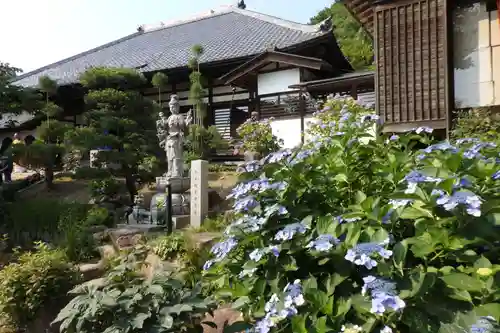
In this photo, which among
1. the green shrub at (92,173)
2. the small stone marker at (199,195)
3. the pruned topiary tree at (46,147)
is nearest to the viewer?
the small stone marker at (199,195)

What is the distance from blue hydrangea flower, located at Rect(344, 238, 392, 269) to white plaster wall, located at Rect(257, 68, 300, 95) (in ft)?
43.2

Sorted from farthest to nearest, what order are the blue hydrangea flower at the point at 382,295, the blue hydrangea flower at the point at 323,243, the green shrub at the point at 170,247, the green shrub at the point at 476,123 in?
the green shrub at the point at 476,123 → the green shrub at the point at 170,247 → the blue hydrangea flower at the point at 323,243 → the blue hydrangea flower at the point at 382,295

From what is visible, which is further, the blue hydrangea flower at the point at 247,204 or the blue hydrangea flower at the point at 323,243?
the blue hydrangea flower at the point at 247,204

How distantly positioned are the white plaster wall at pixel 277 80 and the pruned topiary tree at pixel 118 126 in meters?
5.13

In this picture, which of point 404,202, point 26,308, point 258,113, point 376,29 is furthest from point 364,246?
point 258,113

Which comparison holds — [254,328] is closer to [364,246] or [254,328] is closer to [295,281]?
[295,281]

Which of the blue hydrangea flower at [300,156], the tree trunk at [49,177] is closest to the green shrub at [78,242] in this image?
the tree trunk at [49,177]

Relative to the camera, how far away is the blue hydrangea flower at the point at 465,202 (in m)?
1.60

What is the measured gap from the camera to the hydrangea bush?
5.45 ft

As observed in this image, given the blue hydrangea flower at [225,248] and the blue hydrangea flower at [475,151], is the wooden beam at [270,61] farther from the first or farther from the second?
the blue hydrangea flower at [225,248]

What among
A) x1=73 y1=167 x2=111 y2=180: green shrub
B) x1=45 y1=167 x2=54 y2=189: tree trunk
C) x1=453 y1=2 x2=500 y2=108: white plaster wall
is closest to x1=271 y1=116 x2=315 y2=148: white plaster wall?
x1=73 y1=167 x2=111 y2=180: green shrub

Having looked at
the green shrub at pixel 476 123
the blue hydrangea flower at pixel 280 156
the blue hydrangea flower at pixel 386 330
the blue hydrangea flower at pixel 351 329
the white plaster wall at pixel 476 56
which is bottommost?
the blue hydrangea flower at pixel 351 329

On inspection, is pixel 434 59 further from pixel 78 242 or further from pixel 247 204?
pixel 78 242

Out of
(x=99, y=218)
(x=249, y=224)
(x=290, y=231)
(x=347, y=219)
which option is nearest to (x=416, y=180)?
(x=347, y=219)
